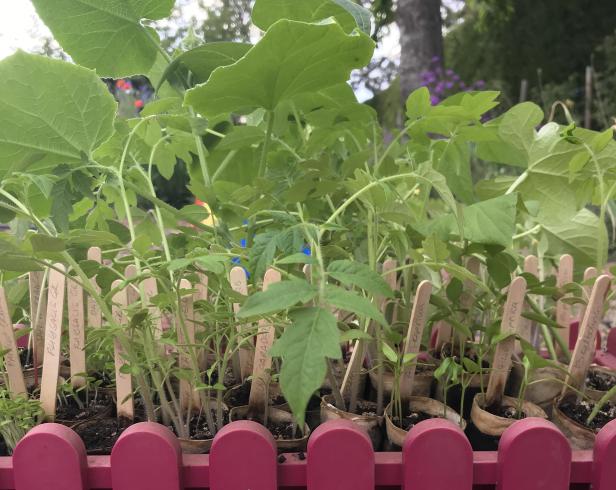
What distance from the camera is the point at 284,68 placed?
531 mm

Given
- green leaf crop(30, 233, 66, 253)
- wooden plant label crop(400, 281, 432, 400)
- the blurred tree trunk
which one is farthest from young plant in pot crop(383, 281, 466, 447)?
the blurred tree trunk

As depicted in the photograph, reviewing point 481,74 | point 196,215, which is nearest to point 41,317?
point 196,215

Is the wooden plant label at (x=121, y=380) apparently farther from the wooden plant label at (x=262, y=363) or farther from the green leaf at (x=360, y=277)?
the green leaf at (x=360, y=277)

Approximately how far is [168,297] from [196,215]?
0.92 ft

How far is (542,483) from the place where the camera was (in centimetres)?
52

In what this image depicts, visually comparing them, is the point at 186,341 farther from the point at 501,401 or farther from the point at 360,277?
the point at 501,401

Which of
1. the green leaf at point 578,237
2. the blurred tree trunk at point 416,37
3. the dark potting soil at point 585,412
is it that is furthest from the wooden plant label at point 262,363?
the blurred tree trunk at point 416,37

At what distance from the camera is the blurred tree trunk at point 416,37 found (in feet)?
14.2

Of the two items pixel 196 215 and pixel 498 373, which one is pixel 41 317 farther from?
pixel 498 373

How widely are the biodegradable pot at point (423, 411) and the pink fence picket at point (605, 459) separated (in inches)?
4.8

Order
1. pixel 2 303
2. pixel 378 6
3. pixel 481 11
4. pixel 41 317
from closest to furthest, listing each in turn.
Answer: pixel 2 303, pixel 41 317, pixel 378 6, pixel 481 11

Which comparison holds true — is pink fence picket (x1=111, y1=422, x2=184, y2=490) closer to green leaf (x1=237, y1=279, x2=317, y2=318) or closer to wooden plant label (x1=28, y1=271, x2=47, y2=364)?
green leaf (x1=237, y1=279, x2=317, y2=318)

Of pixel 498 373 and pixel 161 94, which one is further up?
pixel 161 94

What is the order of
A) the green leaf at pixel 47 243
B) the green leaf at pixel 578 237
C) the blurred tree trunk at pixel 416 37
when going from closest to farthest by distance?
the green leaf at pixel 47 243 → the green leaf at pixel 578 237 → the blurred tree trunk at pixel 416 37
